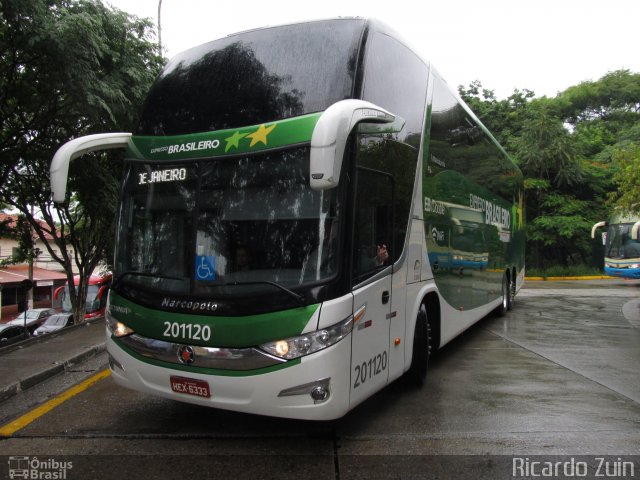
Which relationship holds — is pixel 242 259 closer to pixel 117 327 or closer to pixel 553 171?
pixel 117 327

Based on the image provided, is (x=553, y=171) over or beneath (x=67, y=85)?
over

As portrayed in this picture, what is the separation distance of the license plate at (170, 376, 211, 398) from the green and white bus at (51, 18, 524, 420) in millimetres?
17

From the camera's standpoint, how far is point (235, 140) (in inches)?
161

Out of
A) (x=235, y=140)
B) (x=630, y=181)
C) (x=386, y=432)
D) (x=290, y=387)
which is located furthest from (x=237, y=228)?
(x=630, y=181)

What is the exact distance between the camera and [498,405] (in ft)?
17.1

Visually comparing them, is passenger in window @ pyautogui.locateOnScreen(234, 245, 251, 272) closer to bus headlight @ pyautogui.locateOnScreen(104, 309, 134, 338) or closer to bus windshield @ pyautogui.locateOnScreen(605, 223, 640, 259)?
bus headlight @ pyautogui.locateOnScreen(104, 309, 134, 338)

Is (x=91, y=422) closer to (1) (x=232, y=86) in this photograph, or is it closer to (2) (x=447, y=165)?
(1) (x=232, y=86)

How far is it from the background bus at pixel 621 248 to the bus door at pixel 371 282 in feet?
66.8

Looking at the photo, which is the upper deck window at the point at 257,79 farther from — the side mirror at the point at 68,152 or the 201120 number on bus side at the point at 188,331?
the 201120 number on bus side at the point at 188,331

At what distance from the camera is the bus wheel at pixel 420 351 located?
5.60 m

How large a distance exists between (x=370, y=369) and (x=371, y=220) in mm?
1204

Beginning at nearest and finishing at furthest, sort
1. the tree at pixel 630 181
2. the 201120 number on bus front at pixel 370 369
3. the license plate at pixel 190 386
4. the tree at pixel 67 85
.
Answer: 1. the license plate at pixel 190 386
2. the 201120 number on bus front at pixel 370 369
3. the tree at pixel 67 85
4. the tree at pixel 630 181

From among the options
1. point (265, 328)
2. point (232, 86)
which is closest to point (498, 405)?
point (265, 328)

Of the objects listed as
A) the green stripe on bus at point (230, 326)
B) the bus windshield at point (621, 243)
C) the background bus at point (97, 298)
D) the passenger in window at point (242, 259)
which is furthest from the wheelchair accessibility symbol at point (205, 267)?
the bus windshield at point (621, 243)
